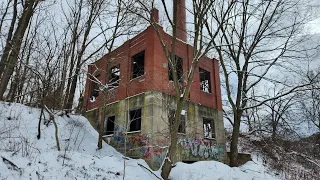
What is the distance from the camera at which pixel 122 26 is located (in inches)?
599

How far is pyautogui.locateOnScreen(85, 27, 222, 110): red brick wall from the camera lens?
12633 millimetres

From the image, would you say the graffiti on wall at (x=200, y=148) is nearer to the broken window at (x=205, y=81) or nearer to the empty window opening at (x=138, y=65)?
the broken window at (x=205, y=81)

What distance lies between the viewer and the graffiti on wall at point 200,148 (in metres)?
12.7

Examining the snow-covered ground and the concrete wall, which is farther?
the concrete wall

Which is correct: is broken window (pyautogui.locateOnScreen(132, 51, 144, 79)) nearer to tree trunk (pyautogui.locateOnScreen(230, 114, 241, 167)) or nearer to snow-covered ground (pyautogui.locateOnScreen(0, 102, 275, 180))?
snow-covered ground (pyautogui.locateOnScreen(0, 102, 275, 180))

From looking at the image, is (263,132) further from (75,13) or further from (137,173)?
(75,13)

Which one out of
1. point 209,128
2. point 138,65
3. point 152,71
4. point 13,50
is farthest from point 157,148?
point 13,50

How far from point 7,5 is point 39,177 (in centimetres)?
1454

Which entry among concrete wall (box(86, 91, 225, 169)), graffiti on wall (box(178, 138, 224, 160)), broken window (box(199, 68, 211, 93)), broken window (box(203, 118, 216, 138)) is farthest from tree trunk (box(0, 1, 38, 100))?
broken window (box(203, 118, 216, 138))

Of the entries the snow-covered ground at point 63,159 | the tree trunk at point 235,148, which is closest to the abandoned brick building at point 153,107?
the snow-covered ground at point 63,159

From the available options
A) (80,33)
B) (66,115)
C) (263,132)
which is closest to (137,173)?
(66,115)

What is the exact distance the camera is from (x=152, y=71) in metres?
12.5

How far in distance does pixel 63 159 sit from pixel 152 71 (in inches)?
280

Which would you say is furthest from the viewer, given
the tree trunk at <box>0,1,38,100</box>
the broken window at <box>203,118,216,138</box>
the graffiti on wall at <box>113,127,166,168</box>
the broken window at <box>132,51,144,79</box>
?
the broken window at <box>203,118,216,138</box>
